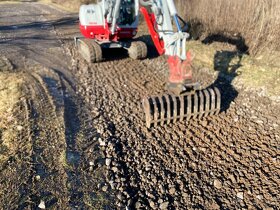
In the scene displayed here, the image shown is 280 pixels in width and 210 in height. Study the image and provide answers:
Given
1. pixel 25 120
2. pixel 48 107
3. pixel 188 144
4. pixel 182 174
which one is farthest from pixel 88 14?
pixel 182 174

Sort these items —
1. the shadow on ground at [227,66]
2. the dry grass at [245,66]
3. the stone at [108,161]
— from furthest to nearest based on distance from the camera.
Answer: the dry grass at [245,66]
the shadow on ground at [227,66]
the stone at [108,161]

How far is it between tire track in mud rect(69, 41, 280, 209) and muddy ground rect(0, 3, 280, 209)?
0.02m

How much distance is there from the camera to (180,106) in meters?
6.20

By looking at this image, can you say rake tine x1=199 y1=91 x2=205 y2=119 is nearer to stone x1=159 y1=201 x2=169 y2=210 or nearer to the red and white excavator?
the red and white excavator

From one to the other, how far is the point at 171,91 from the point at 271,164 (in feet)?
7.71

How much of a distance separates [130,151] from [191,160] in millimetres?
1090

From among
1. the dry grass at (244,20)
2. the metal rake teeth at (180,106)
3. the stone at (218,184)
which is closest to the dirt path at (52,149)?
the metal rake teeth at (180,106)

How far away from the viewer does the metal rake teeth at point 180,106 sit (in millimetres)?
6082

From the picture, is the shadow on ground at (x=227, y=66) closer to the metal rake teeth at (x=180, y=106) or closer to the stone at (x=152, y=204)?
the metal rake teeth at (x=180, y=106)

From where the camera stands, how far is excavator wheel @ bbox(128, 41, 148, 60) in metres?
9.93

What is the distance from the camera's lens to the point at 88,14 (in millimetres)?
10039

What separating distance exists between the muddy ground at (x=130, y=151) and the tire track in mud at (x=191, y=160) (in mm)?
16

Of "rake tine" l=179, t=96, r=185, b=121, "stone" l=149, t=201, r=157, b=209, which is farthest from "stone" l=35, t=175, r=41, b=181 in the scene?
"rake tine" l=179, t=96, r=185, b=121

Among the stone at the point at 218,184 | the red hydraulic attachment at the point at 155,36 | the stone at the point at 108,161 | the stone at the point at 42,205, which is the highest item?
the red hydraulic attachment at the point at 155,36
